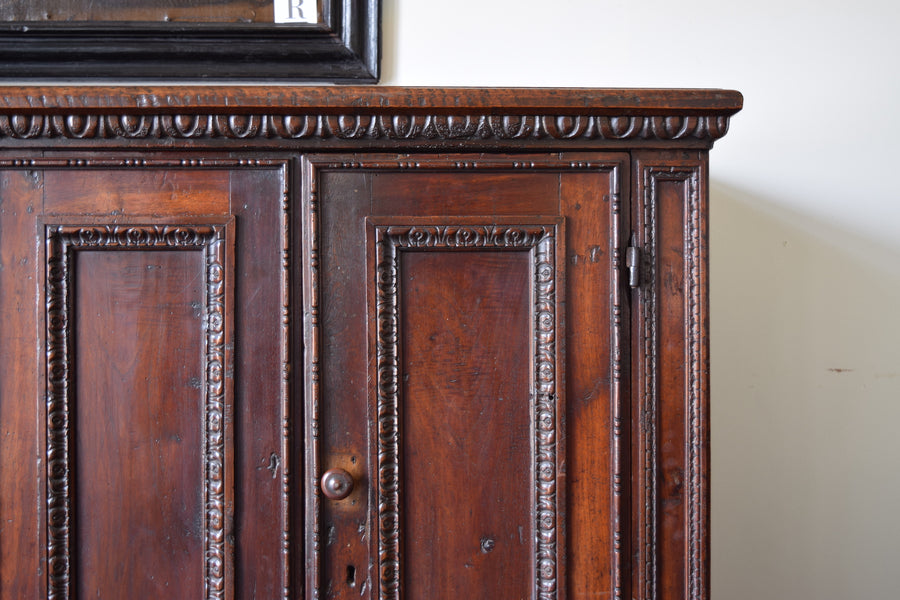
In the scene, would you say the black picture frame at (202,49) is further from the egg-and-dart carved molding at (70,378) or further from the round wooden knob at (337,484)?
the round wooden knob at (337,484)

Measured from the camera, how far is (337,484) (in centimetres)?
65

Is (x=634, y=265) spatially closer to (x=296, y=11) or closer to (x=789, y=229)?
(x=789, y=229)

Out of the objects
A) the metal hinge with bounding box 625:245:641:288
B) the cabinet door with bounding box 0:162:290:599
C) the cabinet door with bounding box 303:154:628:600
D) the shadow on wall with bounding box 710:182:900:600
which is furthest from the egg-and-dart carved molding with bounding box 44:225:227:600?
the shadow on wall with bounding box 710:182:900:600

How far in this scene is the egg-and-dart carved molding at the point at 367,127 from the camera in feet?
2.13

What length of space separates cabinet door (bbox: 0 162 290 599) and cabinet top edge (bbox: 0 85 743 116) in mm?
66

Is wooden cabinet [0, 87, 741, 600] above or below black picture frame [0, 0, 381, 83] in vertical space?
below

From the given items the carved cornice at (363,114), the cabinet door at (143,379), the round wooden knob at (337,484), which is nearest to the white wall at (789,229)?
the carved cornice at (363,114)

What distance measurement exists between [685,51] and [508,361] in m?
0.82

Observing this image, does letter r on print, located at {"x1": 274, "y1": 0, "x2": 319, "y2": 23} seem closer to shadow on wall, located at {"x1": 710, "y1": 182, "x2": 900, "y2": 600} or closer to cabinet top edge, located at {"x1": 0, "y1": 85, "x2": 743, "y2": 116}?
cabinet top edge, located at {"x1": 0, "y1": 85, "x2": 743, "y2": 116}

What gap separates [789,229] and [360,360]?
36.9 inches

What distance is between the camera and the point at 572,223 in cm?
67

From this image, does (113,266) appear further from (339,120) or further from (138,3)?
(138,3)

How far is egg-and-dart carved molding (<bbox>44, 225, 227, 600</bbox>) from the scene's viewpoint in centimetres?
66

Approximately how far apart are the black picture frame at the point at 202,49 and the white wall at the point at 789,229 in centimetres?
7
